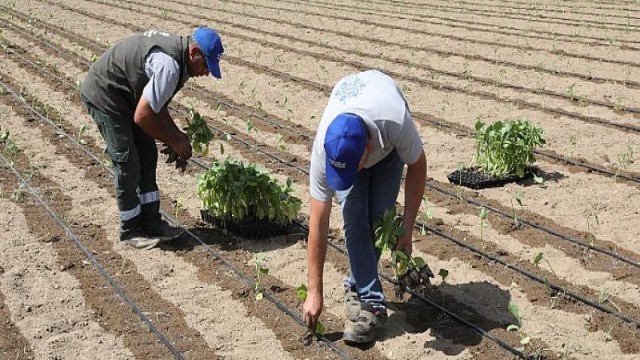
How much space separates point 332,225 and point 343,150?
7.99 feet

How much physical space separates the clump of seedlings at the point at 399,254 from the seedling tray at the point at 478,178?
220cm

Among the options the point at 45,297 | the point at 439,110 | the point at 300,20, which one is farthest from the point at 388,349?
the point at 300,20

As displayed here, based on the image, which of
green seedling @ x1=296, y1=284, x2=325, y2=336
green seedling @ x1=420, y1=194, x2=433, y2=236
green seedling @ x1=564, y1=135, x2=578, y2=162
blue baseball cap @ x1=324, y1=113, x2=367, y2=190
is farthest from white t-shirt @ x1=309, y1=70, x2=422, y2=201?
green seedling @ x1=564, y1=135, x2=578, y2=162

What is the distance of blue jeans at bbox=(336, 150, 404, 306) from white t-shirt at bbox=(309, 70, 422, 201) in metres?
0.17

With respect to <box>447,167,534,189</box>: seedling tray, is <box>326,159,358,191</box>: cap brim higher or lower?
higher

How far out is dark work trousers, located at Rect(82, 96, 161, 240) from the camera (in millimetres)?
5039

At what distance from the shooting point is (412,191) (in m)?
3.79

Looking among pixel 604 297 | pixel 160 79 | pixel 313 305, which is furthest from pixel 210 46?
pixel 604 297

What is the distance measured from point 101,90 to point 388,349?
7.90 feet

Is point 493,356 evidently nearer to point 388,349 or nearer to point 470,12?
point 388,349

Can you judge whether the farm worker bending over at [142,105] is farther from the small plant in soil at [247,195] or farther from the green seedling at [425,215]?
the green seedling at [425,215]

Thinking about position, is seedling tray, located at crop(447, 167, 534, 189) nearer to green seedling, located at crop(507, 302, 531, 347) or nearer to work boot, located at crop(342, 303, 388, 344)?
green seedling, located at crop(507, 302, 531, 347)

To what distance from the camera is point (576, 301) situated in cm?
436

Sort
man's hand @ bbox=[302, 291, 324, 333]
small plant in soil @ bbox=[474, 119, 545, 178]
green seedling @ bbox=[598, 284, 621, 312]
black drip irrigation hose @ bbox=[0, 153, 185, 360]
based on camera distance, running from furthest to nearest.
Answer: small plant in soil @ bbox=[474, 119, 545, 178] → green seedling @ bbox=[598, 284, 621, 312] → black drip irrigation hose @ bbox=[0, 153, 185, 360] → man's hand @ bbox=[302, 291, 324, 333]
